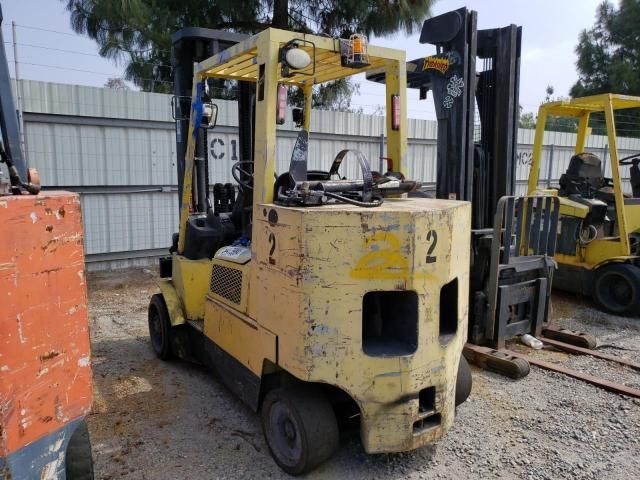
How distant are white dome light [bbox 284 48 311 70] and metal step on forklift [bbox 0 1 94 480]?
154cm

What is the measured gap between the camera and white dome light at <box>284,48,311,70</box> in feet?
10.1

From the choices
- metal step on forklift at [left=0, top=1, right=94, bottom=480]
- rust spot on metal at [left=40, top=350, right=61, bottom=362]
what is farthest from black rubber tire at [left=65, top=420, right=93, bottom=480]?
rust spot on metal at [left=40, top=350, right=61, bottom=362]

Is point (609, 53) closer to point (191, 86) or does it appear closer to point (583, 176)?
point (583, 176)

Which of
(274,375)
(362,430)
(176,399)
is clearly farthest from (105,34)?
(362,430)

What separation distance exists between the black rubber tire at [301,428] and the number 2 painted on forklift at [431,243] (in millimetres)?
1056

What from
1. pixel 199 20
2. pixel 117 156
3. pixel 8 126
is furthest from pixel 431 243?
pixel 199 20

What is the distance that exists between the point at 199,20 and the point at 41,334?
9840 mm

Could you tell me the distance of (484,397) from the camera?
4.20 meters

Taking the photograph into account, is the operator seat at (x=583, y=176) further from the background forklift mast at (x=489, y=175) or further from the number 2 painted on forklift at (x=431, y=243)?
the number 2 painted on forklift at (x=431, y=243)

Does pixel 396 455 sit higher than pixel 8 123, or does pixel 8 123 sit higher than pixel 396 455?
pixel 8 123

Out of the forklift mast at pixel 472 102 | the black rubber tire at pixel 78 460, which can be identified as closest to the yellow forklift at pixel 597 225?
the forklift mast at pixel 472 102

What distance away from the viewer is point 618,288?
6.74 meters

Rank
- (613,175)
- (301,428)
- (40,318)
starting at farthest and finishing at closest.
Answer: (613,175)
(301,428)
(40,318)

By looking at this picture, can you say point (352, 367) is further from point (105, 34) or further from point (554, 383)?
point (105, 34)
